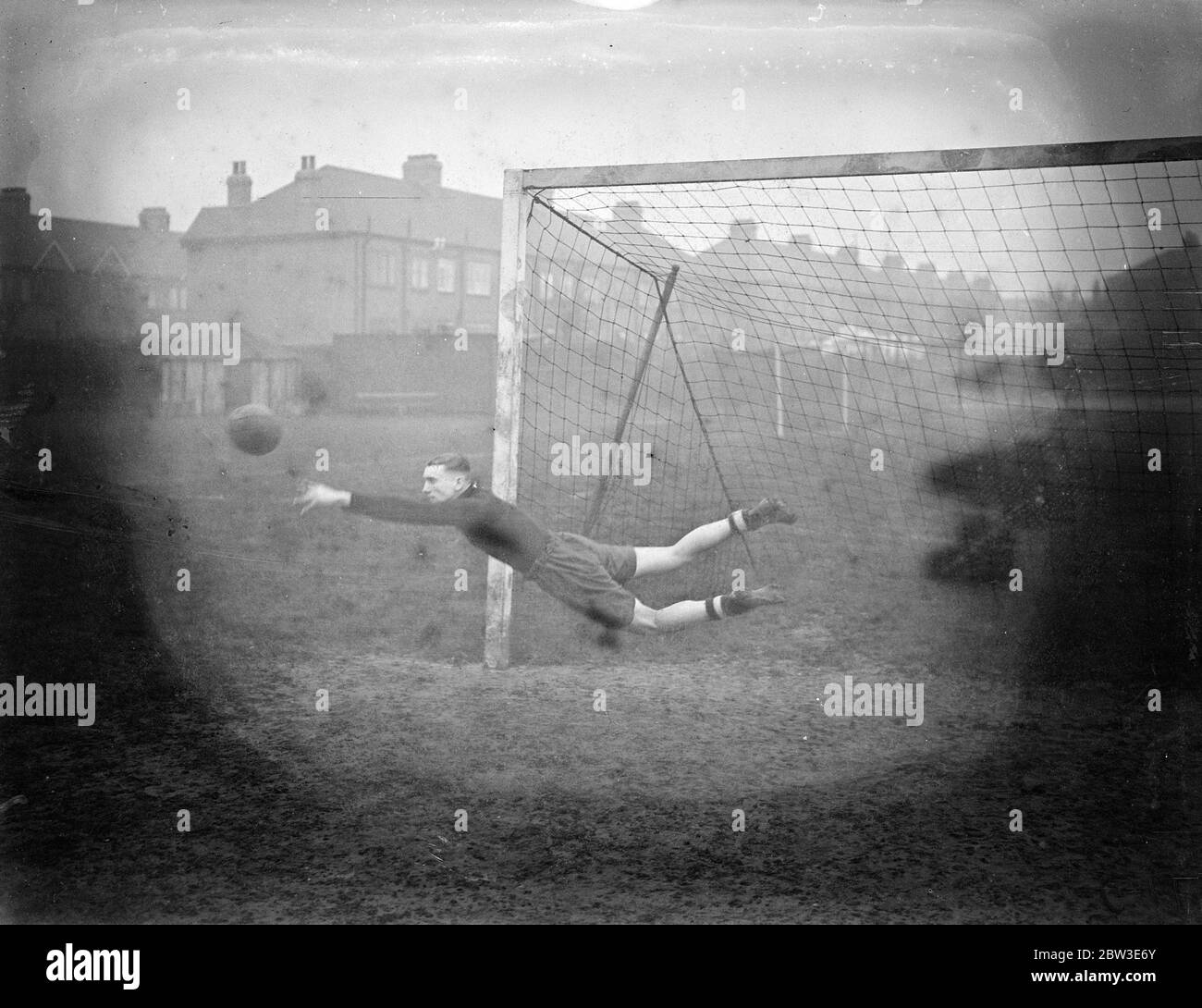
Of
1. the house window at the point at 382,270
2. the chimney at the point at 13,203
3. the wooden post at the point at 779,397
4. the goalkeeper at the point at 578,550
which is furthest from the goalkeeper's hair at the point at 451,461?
the chimney at the point at 13,203

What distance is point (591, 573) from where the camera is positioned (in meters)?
3.24

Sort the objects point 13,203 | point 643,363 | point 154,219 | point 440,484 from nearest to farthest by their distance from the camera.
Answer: point 13,203, point 154,219, point 440,484, point 643,363

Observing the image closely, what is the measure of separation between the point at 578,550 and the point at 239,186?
161 cm

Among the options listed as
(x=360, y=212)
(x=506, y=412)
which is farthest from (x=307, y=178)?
(x=506, y=412)

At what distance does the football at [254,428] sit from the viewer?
314cm

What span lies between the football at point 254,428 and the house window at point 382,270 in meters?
0.56

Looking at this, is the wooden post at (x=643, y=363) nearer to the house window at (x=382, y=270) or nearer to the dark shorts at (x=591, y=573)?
the dark shorts at (x=591, y=573)

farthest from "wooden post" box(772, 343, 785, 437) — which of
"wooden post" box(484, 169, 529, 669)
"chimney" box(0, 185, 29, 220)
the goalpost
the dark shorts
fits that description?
"chimney" box(0, 185, 29, 220)

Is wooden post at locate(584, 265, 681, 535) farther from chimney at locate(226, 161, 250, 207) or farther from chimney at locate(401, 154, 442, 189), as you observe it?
chimney at locate(226, 161, 250, 207)

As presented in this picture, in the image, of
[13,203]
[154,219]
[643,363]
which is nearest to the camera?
[13,203]

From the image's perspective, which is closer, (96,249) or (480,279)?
(96,249)

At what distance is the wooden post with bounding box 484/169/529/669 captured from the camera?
10.5 ft

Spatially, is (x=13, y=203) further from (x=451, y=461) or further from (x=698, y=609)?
(x=698, y=609)
